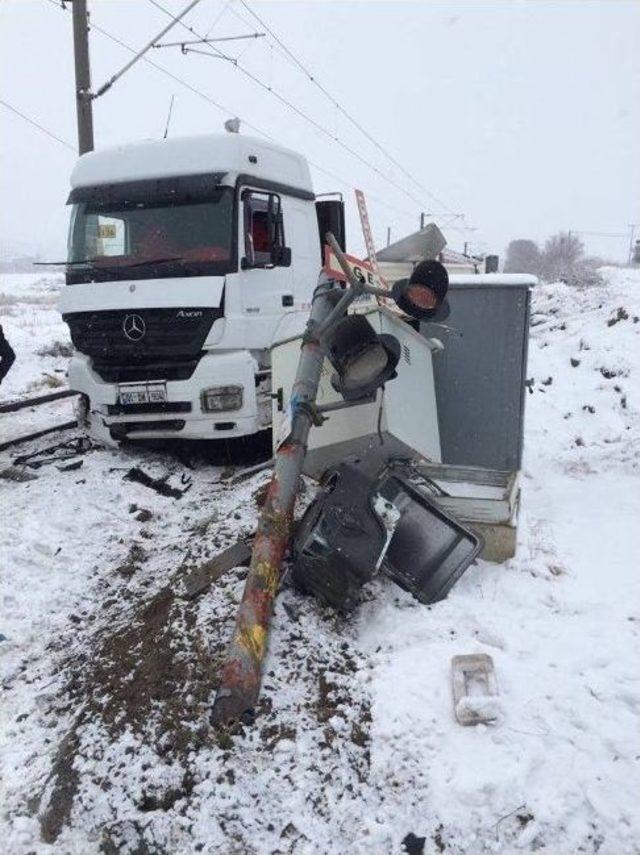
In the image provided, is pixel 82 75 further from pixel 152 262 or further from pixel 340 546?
pixel 340 546

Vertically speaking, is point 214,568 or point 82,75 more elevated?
point 82,75

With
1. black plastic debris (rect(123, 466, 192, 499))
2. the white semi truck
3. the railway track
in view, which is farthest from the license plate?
the railway track

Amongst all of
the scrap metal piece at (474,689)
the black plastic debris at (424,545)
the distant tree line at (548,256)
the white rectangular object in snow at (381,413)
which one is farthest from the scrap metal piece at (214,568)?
the distant tree line at (548,256)

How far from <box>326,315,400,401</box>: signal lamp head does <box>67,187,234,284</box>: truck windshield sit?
2.67 m

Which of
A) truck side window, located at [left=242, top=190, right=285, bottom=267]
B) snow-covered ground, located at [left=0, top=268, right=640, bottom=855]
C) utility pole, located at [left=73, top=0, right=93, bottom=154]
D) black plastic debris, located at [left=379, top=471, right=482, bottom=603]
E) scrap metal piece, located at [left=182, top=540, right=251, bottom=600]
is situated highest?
utility pole, located at [left=73, top=0, right=93, bottom=154]

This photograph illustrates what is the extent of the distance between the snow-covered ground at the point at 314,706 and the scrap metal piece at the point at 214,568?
9 centimetres

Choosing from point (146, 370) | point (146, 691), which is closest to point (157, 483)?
point (146, 370)

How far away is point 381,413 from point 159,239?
3.46 metres

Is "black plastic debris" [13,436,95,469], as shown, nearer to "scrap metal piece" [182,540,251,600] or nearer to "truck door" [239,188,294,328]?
"truck door" [239,188,294,328]

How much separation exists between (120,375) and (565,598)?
15.7ft

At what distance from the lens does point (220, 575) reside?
14.0 feet

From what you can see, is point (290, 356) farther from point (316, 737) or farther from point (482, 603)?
point (316, 737)

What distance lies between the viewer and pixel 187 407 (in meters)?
6.62

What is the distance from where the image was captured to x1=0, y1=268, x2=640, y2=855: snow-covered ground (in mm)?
2615
